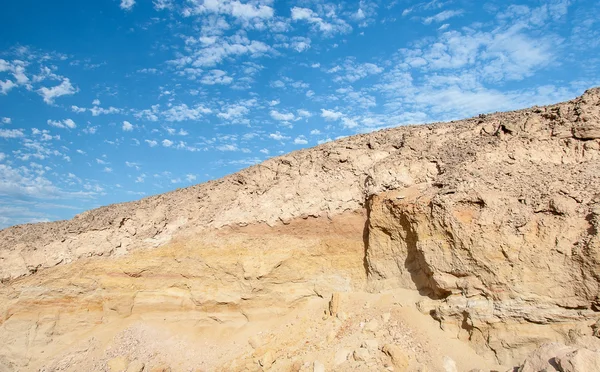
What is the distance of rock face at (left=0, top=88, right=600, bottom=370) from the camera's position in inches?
242

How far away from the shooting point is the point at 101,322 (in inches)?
332

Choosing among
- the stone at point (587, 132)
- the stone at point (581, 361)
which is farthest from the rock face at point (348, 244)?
the stone at point (581, 361)

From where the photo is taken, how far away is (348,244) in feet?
26.8

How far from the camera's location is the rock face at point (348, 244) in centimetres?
614

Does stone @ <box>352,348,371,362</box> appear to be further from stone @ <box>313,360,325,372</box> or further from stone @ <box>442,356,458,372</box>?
stone @ <box>442,356,458,372</box>

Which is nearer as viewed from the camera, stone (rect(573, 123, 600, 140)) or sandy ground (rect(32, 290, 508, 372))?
sandy ground (rect(32, 290, 508, 372))

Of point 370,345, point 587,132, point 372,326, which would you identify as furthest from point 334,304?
point 587,132

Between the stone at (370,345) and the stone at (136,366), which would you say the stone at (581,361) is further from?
the stone at (136,366)

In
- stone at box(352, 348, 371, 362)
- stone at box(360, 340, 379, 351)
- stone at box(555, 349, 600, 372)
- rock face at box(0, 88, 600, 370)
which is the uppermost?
rock face at box(0, 88, 600, 370)

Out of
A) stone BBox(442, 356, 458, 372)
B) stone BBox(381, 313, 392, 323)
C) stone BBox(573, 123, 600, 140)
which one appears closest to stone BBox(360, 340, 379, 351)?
stone BBox(381, 313, 392, 323)

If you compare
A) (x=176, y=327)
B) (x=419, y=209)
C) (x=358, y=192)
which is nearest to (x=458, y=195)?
(x=419, y=209)

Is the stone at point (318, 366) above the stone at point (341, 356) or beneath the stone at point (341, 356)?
beneath

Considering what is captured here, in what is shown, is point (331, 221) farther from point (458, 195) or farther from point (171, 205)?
point (171, 205)

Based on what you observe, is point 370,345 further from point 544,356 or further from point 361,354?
point 544,356
